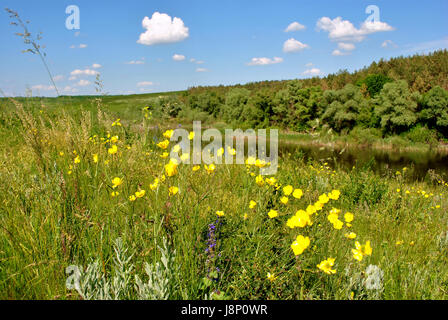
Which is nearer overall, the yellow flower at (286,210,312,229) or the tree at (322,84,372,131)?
the yellow flower at (286,210,312,229)

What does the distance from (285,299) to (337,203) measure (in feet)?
10.1

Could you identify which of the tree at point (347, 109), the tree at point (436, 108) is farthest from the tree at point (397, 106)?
the tree at point (347, 109)

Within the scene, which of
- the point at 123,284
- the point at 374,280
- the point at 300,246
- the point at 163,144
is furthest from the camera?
the point at 163,144

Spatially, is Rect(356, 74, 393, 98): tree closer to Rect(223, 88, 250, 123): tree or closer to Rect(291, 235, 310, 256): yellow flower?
Rect(223, 88, 250, 123): tree

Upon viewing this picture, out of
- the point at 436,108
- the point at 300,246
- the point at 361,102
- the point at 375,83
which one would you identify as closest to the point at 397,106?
the point at 436,108

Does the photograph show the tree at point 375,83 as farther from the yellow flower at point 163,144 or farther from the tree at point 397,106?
the yellow flower at point 163,144

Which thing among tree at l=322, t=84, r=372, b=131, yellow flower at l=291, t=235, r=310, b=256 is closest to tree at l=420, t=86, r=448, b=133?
tree at l=322, t=84, r=372, b=131

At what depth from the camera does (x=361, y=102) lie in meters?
29.4

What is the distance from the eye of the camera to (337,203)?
13.3 feet

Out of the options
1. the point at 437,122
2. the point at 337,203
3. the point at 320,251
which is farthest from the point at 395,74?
Result: the point at 320,251

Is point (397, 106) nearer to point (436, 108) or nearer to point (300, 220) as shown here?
point (436, 108)

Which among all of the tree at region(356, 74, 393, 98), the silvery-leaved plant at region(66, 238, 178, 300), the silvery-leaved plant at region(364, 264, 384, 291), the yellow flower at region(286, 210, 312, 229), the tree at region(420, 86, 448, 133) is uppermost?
the tree at region(356, 74, 393, 98)

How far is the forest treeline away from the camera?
26516mm
